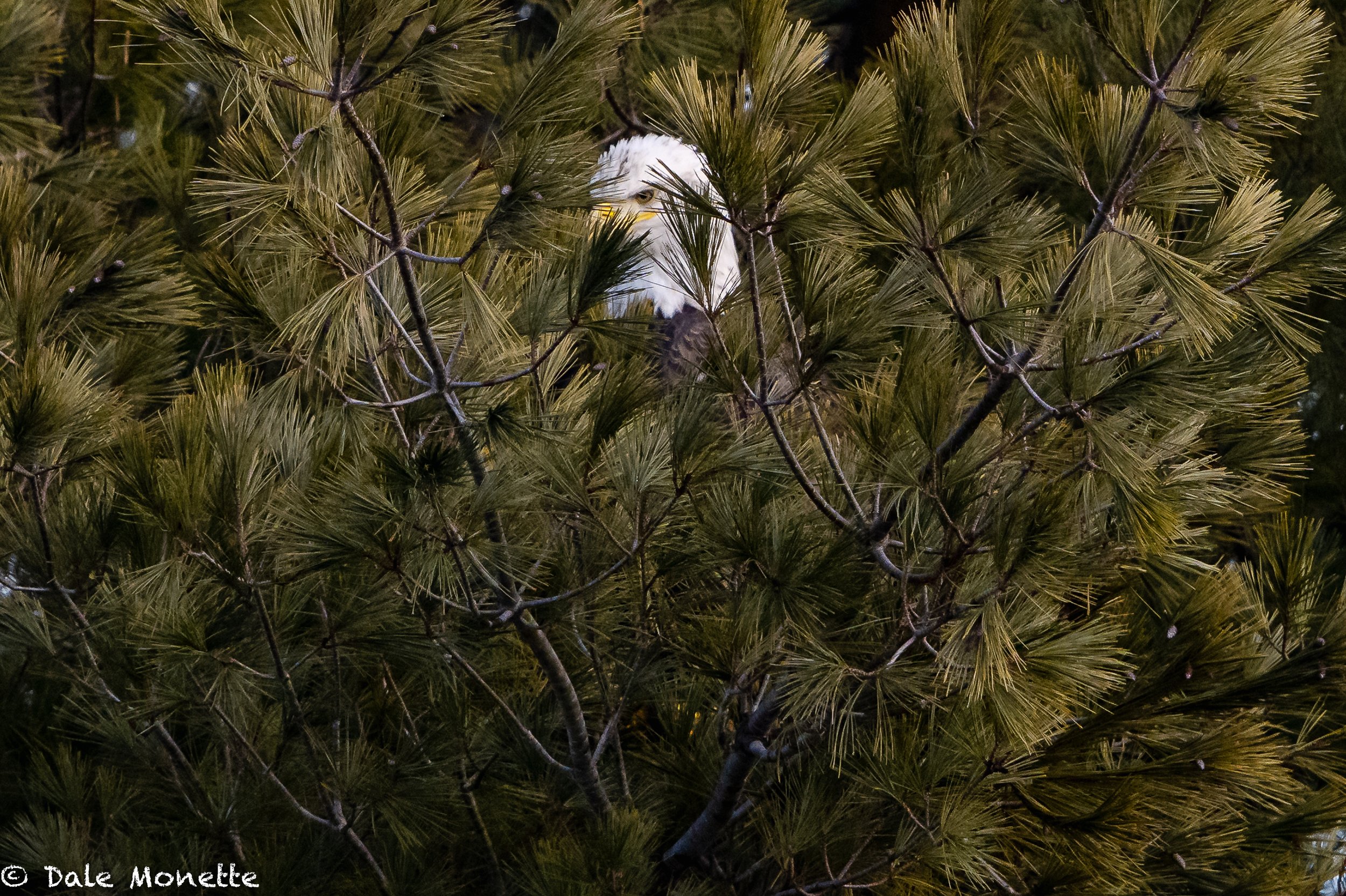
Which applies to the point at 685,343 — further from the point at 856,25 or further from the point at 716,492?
the point at 856,25

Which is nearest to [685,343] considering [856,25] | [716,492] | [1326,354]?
[716,492]

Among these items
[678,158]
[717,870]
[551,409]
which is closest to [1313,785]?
[717,870]

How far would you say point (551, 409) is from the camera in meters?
1.68

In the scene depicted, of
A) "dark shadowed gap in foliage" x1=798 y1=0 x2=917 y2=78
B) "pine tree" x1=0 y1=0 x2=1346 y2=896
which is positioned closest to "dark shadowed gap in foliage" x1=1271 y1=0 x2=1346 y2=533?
"pine tree" x1=0 y1=0 x2=1346 y2=896

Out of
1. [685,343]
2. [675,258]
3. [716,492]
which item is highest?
[685,343]

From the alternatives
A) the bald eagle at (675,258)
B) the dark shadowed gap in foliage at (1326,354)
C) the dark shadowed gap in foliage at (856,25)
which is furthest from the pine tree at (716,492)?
the dark shadowed gap in foliage at (856,25)

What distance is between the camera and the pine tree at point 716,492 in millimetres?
1354

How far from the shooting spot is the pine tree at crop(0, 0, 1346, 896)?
4.44 ft

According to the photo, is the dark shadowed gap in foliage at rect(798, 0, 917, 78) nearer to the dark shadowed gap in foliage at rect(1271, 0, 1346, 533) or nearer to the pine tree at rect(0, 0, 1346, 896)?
the dark shadowed gap in foliage at rect(1271, 0, 1346, 533)

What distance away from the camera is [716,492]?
150 cm

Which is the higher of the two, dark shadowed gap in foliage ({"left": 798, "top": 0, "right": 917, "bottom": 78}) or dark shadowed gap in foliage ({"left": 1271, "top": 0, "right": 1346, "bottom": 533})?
dark shadowed gap in foliage ({"left": 798, "top": 0, "right": 917, "bottom": 78})

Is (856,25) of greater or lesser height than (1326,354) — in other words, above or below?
above

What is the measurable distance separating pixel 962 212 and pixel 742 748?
76 centimetres

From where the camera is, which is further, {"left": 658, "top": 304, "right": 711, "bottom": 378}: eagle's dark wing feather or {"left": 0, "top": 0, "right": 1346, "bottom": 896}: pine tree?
{"left": 658, "top": 304, "right": 711, "bottom": 378}: eagle's dark wing feather
